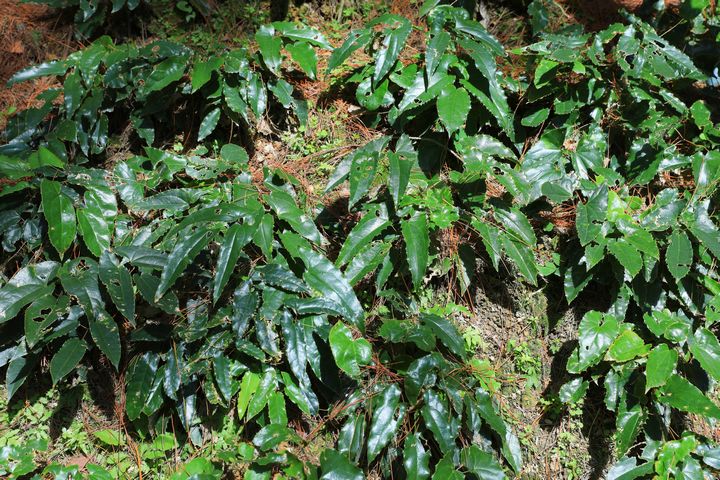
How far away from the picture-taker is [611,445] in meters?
3.19

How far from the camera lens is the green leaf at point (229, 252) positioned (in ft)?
8.76

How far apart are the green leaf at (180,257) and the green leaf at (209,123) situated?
2.75 feet

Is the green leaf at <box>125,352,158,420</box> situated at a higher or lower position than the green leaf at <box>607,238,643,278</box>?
lower

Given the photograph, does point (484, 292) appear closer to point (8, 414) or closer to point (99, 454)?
point (99, 454)

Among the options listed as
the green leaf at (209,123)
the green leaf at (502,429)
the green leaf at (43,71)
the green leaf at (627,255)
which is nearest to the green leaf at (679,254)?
the green leaf at (627,255)

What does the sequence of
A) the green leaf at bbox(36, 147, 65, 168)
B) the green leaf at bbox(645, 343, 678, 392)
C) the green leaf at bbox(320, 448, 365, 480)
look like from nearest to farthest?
1. the green leaf at bbox(320, 448, 365, 480)
2. the green leaf at bbox(645, 343, 678, 392)
3. the green leaf at bbox(36, 147, 65, 168)

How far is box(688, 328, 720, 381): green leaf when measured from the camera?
9.73 ft

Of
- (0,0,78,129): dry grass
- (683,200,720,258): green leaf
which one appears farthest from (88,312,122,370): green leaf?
(683,200,720,258): green leaf

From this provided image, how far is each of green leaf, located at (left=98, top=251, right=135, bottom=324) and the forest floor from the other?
22.3 inches

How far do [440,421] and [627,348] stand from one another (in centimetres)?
105

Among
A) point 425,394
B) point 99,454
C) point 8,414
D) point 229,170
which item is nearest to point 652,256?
point 425,394

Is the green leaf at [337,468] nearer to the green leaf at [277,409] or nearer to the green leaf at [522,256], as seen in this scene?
the green leaf at [277,409]

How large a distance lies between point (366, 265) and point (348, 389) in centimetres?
63

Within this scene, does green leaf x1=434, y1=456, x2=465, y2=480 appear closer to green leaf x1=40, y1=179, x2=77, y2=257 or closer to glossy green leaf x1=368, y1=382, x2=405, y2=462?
glossy green leaf x1=368, y1=382, x2=405, y2=462
